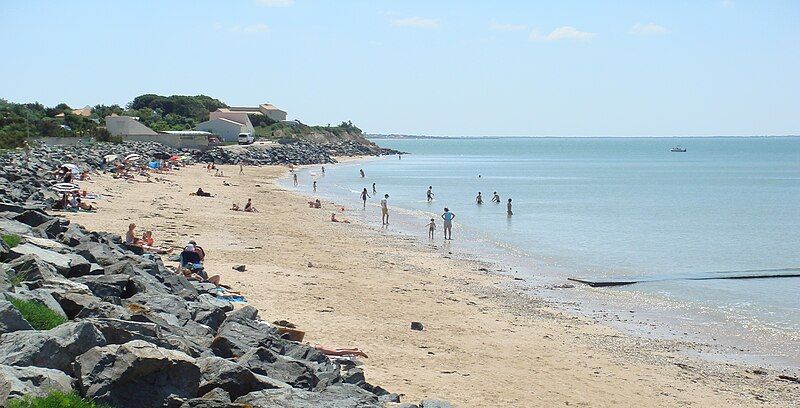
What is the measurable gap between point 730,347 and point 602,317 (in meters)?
2.83

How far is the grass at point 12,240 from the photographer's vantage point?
39.4 feet

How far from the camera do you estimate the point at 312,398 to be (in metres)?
7.76

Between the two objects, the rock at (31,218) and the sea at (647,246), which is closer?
the rock at (31,218)

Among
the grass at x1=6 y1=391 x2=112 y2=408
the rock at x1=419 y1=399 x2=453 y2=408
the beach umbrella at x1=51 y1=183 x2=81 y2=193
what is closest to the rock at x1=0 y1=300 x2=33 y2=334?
the grass at x1=6 y1=391 x2=112 y2=408

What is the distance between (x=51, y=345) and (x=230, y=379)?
1.47m

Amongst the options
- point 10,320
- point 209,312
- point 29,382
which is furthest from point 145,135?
point 29,382

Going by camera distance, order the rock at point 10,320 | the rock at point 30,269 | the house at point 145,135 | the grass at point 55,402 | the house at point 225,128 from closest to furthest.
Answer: the grass at point 55,402, the rock at point 10,320, the rock at point 30,269, the house at point 145,135, the house at point 225,128

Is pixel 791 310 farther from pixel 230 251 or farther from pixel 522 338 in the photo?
pixel 230 251

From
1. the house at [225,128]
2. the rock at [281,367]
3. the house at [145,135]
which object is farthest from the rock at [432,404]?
the house at [225,128]

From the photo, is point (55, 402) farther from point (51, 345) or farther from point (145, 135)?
point (145, 135)

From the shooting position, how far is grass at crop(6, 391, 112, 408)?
6.19 meters

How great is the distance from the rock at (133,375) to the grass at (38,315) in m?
1.46

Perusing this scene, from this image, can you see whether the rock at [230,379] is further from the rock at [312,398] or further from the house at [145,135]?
the house at [145,135]

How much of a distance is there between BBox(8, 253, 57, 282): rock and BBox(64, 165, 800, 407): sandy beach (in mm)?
4083
